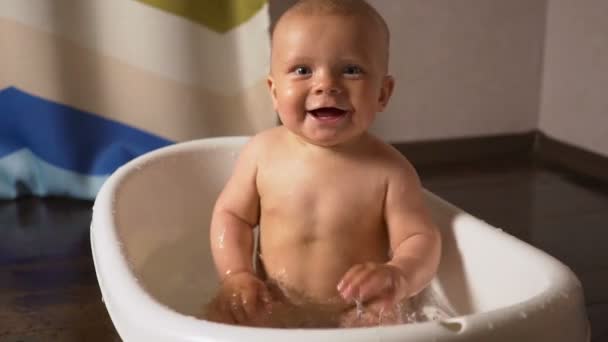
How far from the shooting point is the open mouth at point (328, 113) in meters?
0.66

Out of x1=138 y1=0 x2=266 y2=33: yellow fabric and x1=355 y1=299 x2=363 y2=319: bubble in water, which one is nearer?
x1=355 y1=299 x2=363 y2=319: bubble in water

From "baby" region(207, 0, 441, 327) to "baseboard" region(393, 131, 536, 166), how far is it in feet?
2.93

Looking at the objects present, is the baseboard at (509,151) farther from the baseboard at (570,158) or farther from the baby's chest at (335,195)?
the baby's chest at (335,195)

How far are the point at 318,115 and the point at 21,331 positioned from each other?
18.1 inches

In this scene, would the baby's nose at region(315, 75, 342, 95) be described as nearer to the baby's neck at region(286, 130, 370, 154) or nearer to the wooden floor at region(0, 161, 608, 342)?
the baby's neck at region(286, 130, 370, 154)

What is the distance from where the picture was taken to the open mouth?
0.66 m

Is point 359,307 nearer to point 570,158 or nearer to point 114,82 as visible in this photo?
point 114,82

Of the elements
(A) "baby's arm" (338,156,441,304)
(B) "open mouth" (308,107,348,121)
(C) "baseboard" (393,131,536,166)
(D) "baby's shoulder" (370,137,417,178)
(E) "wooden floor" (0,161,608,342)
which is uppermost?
(B) "open mouth" (308,107,348,121)

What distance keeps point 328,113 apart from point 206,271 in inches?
12.9

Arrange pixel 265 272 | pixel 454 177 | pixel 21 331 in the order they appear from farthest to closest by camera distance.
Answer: pixel 454 177
pixel 21 331
pixel 265 272

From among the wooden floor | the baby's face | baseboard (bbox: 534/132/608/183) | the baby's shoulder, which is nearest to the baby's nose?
the baby's face

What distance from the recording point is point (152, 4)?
4.17 feet

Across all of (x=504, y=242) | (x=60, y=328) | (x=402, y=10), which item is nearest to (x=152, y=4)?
(x=402, y=10)

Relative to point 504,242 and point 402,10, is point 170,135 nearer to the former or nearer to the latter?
point 402,10
